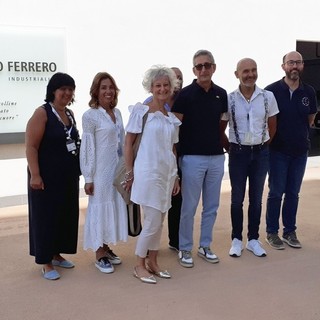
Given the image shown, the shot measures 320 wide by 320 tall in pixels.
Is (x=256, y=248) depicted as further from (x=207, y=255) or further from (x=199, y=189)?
(x=199, y=189)

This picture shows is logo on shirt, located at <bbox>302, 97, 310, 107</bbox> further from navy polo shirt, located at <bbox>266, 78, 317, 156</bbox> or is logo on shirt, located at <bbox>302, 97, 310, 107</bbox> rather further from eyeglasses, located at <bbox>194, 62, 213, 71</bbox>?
eyeglasses, located at <bbox>194, 62, 213, 71</bbox>

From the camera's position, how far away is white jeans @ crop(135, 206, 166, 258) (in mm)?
3184

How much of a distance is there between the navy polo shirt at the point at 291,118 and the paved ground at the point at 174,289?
0.99m

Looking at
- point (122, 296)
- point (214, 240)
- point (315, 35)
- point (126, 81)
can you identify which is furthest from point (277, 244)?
point (315, 35)

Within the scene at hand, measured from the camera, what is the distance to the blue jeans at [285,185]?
3.99 m

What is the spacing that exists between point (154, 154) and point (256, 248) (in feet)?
4.88

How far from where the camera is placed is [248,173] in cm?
379

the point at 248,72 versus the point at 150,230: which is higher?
the point at 248,72

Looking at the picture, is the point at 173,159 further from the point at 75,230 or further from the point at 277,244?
the point at 277,244

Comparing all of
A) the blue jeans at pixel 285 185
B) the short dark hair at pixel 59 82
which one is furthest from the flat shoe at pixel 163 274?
the short dark hair at pixel 59 82

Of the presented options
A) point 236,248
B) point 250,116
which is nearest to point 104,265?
point 236,248

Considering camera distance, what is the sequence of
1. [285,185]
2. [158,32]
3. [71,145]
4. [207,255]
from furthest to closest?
1. [158,32]
2. [285,185]
3. [207,255]
4. [71,145]

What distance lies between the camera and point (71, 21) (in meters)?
6.10

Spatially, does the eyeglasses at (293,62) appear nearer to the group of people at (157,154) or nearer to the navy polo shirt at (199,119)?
the group of people at (157,154)
